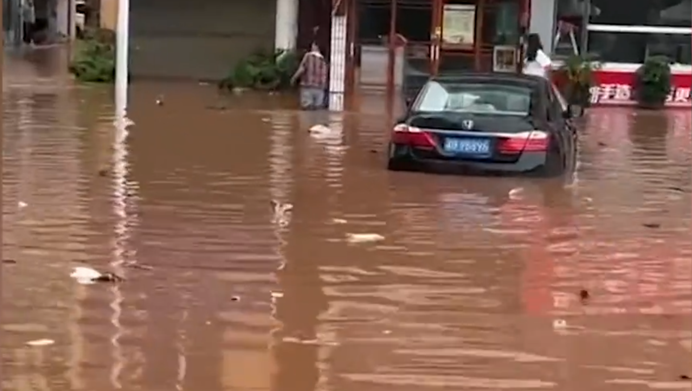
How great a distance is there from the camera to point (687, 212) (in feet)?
42.3

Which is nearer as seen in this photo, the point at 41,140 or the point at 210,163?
the point at 210,163

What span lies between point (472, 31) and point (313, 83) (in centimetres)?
618

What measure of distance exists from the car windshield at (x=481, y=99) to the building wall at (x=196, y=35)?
15878mm

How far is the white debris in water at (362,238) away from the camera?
34.8 ft

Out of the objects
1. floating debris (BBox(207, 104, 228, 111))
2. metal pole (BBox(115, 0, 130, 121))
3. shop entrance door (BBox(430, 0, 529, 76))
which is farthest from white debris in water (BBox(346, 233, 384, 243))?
shop entrance door (BBox(430, 0, 529, 76))

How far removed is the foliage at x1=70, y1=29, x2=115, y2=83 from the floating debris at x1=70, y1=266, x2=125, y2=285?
63.9ft

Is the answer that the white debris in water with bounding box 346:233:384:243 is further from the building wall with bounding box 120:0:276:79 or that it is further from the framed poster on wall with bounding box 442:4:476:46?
the building wall with bounding box 120:0:276:79

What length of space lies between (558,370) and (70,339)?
98.7 inches

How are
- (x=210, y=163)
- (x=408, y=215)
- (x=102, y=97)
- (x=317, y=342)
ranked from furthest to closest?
(x=102, y=97)
(x=210, y=163)
(x=408, y=215)
(x=317, y=342)

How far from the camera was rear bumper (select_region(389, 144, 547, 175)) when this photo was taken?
46.3ft

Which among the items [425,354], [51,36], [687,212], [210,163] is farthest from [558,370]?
[51,36]

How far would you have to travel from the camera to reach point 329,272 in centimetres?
932

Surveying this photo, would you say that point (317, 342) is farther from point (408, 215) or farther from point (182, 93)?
point (182, 93)

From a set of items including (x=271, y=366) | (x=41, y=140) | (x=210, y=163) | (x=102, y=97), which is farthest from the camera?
(x=102, y=97)
